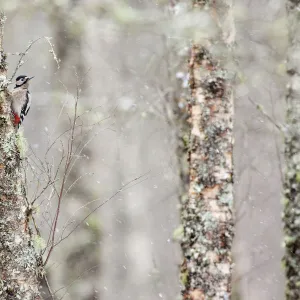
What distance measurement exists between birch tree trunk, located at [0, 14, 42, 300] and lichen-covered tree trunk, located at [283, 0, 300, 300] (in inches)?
117

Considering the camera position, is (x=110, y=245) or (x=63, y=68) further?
(x=110, y=245)

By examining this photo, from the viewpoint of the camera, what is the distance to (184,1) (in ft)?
23.9

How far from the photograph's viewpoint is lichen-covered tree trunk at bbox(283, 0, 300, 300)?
566 cm

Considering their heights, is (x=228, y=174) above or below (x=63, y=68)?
below

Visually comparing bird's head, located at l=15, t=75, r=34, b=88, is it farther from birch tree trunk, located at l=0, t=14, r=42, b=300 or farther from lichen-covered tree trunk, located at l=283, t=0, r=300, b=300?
lichen-covered tree trunk, located at l=283, t=0, r=300, b=300

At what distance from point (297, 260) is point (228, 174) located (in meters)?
1.28

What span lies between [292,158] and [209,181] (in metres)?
1.18

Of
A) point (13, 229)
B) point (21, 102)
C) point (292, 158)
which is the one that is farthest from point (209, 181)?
point (13, 229)

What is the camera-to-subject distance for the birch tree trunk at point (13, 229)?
3.44 m

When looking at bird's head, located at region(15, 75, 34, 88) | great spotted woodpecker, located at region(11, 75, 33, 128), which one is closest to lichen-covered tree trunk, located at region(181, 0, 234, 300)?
great spotted woodpecker, located at region(11, 75, 33, 128)

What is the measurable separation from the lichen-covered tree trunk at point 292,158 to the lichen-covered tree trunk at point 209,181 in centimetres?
89

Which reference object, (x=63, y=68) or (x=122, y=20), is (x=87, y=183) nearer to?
(x=63, y=68)

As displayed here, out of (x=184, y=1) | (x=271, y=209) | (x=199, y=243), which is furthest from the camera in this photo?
(x=271, y=209)

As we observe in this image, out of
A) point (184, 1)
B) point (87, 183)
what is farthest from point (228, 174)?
point (87, 183)
